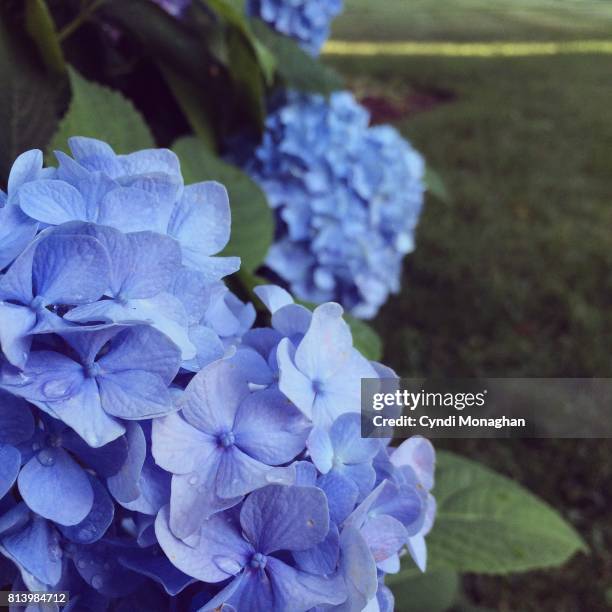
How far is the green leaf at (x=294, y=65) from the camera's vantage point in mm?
923

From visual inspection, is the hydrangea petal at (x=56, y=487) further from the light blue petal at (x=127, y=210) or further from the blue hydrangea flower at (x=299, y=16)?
the blue hydrangea flower at (x=299, y=16)

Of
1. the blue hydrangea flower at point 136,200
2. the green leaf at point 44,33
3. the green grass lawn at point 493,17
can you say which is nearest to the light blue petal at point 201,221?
the blue hydrangea flower at point 136,200

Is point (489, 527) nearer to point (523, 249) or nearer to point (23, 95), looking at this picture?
point (23, 95)

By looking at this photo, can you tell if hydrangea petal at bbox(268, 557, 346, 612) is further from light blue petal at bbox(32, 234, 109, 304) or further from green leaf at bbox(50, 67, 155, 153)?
green leaf at bbox(50, 67, 155, 153)

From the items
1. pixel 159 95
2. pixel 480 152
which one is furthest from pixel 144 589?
pixel 480 152

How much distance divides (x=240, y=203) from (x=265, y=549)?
0.47 meters

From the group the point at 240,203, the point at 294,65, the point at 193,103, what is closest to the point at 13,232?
the point at 240,203

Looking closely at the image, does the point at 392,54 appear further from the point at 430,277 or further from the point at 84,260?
the point at 84,260

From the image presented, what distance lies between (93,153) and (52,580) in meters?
0.19

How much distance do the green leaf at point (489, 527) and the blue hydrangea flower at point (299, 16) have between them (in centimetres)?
Answer: 54

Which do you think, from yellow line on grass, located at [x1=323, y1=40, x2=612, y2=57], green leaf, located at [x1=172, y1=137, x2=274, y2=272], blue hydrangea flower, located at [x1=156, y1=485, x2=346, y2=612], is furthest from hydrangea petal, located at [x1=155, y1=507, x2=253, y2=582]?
yellow line on grass, located at [x1=323, y1=40, x2=612, y2=57]

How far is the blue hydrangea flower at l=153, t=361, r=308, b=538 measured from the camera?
1.00ft

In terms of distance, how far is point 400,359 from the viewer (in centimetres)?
176

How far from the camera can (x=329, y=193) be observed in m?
0.98
